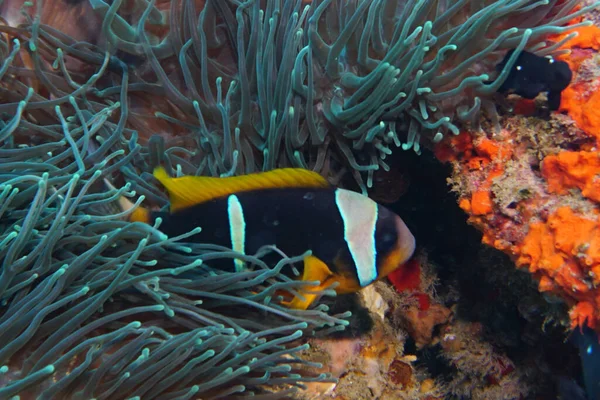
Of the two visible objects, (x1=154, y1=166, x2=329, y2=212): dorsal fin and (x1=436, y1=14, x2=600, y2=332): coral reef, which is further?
(x1=154, y1=166, x2=329, y2=212): dorsal fin

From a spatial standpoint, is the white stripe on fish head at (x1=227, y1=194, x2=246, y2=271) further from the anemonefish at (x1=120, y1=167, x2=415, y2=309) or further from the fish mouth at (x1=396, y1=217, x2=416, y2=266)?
the fish mouth at (x1=396, y1=217, x2=416, y2=266)

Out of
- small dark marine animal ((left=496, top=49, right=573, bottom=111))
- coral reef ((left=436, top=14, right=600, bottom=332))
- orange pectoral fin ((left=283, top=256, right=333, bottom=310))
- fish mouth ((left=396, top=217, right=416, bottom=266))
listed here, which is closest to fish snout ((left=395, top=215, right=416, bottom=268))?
fish mouth ((left=396, top=217, right=416, bottom=266))

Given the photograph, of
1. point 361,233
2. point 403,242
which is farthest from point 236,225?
point 403,242

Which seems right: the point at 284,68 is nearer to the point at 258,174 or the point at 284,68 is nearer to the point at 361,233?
the point at 258,174

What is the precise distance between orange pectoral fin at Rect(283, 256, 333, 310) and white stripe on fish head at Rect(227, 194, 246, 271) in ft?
0.78

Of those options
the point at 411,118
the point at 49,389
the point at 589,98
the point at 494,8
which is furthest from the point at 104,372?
the point at 589,98

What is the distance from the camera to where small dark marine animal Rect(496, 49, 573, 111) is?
1.71 meters

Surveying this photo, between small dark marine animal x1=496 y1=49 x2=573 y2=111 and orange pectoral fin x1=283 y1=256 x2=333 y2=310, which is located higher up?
small dark marine animal x1=496 y1=49 x2=573 y2=111

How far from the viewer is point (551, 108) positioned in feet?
5.93

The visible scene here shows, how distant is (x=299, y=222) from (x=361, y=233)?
22 centimetres

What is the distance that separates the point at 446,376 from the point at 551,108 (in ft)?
5.46

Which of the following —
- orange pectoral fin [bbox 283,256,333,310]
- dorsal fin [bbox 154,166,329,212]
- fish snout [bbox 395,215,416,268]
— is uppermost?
dorsal fin [bbox 154,166,329,212]

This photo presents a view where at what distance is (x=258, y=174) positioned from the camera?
1747 millimetres

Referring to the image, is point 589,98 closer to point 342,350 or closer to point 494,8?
point 494,8
